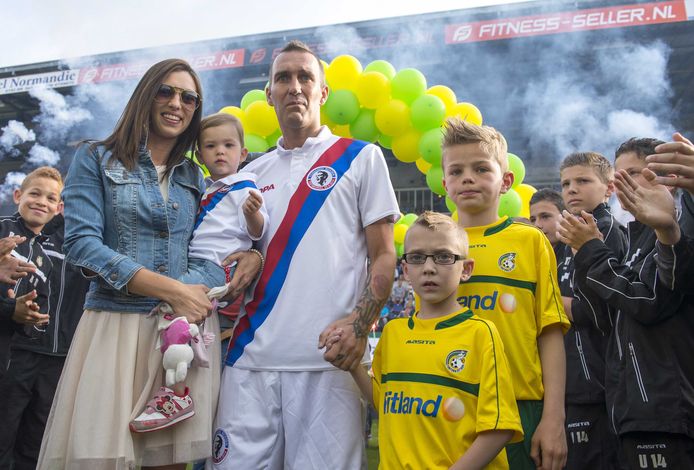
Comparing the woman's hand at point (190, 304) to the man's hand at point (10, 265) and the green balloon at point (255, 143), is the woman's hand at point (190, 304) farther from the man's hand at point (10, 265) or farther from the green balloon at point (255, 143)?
the green balloon at point (255, 143)

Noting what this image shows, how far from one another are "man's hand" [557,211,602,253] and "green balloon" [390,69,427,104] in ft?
15.7

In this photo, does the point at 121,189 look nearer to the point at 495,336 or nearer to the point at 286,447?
the point at 286,447

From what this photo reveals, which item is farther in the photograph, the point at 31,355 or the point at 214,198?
the point at 31,355

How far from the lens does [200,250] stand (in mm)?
2293

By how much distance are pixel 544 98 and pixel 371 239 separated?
55.4 ft

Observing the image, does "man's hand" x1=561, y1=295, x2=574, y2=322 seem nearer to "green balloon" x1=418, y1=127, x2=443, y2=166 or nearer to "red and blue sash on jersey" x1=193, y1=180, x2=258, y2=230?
"red and blue sash on jersey" x1=193, y1=180, x2=258, y2=230

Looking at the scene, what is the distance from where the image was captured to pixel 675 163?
2.00 m

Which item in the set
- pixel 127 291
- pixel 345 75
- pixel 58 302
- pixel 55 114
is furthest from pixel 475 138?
pixel 55 114

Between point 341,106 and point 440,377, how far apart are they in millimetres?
5400

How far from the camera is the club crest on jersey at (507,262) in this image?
225 cm

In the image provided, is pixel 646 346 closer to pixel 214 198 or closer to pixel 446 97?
pixel 214 198

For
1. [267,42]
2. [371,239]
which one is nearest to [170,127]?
[371,239]

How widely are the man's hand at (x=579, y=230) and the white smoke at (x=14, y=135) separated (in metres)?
21.6

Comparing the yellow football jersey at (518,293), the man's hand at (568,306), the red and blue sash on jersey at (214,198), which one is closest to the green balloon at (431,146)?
the man's hand at (568,306)
